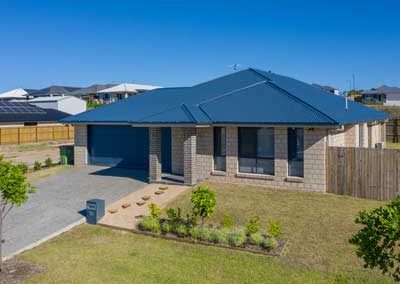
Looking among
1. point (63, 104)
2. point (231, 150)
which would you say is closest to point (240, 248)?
point (231, 150)

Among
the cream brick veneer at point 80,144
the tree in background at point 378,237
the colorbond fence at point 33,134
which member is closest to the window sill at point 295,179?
the tree in background at point 378,237

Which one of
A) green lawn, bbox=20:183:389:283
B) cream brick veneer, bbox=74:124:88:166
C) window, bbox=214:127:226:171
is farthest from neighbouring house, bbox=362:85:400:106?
green lawn, bbox=20:183:389:283

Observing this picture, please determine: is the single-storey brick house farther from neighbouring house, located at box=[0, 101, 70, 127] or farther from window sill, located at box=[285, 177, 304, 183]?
neighbouring house, located at box=[0, 101, 70, 127]

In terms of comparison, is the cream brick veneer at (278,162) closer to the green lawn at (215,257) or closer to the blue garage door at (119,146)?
the green lawn at (215,257)

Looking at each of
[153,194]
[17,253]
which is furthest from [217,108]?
[17,253]

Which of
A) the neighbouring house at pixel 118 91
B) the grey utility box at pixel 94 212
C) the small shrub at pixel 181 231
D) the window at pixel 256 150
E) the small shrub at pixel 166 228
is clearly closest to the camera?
the small shrub at pixel 181 231

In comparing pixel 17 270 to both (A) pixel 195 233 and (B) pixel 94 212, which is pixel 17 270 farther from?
(A) pixel 195 233
